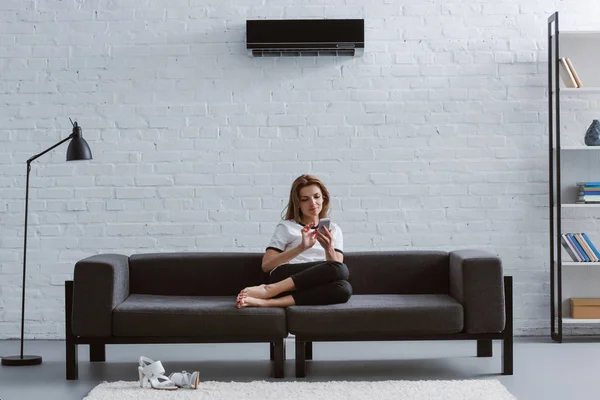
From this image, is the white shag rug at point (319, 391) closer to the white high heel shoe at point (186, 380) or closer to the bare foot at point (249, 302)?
the white high heel shoe at point (186, 380)

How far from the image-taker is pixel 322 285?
4719 millimetres

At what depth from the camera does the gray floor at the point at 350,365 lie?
4414 mm

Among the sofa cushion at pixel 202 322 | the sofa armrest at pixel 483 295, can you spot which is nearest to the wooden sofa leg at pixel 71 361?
the sofa cushion at pixel 202 322

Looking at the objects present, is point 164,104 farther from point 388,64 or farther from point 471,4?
point 471,4

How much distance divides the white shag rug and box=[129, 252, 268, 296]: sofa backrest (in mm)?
897

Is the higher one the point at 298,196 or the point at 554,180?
the point at 554,180

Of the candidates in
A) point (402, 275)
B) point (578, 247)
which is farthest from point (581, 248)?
point (402, 275)

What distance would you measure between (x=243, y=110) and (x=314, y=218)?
50.6 inches

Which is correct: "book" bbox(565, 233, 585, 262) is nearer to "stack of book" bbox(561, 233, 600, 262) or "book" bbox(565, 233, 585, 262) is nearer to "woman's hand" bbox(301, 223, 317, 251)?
"stack of book" bbox(561, 233, 600, 262)

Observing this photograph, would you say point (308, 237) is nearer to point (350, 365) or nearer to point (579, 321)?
point (350, 365)

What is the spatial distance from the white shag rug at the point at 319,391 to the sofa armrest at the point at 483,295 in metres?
0.33

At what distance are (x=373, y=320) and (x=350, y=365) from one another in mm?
559

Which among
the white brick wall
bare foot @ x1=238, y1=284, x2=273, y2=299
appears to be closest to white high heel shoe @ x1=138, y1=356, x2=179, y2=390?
bare foot @ x1=238, y1=284, x2=273, y2=299

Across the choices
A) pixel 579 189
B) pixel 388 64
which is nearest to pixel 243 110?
pixel 388 64
